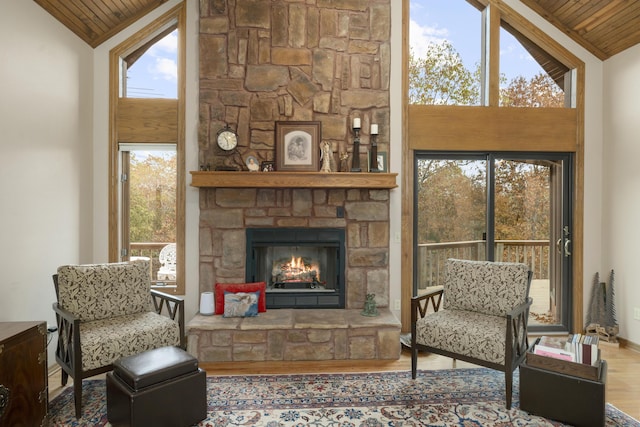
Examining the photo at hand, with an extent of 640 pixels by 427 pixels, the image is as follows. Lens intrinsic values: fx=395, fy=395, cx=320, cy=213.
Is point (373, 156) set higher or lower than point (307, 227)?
higher

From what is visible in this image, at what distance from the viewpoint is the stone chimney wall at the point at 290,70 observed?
3936 mm

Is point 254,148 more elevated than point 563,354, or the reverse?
point 254,148

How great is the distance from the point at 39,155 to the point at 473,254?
417 cm

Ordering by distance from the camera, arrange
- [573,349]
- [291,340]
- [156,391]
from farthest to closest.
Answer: [291,340] < [573,349] < [156,391]

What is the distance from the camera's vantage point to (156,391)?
2293 mm

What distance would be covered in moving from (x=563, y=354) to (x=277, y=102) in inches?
126

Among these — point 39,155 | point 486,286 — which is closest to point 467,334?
Result: point 486,286

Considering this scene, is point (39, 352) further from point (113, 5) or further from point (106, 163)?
point (113, 5)

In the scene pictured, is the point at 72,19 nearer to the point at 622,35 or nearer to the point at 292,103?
the point at 292,103

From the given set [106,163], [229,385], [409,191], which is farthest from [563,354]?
[106,163]

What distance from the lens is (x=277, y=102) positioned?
399 centimetres

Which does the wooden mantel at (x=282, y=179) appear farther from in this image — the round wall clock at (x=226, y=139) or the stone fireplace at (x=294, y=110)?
the round wall clock at (x=226, y=139)

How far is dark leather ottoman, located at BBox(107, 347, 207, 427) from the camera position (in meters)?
2.25

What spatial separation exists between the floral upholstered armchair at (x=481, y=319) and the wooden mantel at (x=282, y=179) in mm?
1129
